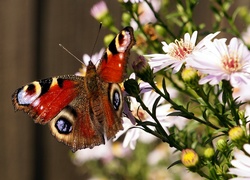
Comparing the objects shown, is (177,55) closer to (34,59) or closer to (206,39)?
(206,39)

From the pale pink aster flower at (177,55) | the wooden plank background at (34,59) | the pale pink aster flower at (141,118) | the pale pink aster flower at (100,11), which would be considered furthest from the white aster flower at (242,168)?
the wooden plank background at (34,59)

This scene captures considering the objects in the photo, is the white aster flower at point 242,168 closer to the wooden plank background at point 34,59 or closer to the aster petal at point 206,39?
the aster petal at point 206,39

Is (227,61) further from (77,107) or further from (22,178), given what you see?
(22,178)

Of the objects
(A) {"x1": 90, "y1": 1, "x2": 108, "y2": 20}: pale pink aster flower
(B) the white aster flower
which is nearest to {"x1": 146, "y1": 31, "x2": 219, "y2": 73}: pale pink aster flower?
(B) the white aster flower

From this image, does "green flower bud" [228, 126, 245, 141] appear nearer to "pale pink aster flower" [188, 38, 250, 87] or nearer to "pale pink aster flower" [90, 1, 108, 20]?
"pale pink aster flower" [188, 38, 250, 87]

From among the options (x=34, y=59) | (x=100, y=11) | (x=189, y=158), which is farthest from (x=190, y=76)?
(x=34, y=59)

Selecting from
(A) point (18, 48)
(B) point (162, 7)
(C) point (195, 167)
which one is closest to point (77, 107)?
(C) point (195, 167)

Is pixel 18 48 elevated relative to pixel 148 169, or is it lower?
elevated
